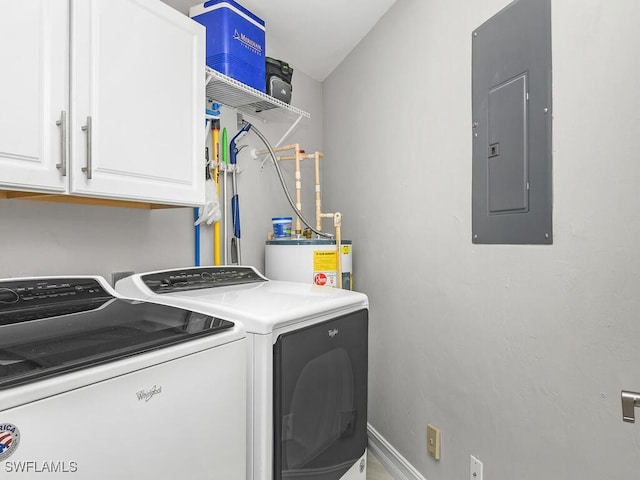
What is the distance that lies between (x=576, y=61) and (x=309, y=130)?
6.34 feet

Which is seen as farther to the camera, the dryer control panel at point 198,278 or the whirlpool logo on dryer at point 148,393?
the dryer control panel at point 198,278

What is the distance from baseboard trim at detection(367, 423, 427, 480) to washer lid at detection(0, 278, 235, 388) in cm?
153

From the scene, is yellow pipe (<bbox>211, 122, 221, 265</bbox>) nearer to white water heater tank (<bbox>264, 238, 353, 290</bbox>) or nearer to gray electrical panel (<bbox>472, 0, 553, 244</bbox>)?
white water heater tank (<bbox>264, 238, 353, 290</bbox>)

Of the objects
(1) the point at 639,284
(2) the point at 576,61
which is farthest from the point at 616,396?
(2) the point at 576,61

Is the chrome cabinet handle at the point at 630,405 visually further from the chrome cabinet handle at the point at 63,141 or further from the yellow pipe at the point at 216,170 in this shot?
the yellow pipe at the point at 216,170

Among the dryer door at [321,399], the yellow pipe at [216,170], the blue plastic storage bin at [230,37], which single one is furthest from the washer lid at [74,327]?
the blue plastic storage bin at [230,37]

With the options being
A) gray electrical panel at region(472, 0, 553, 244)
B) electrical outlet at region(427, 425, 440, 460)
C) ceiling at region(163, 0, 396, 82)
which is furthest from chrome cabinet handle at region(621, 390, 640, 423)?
ceiling at region(163, 0, 396, 82)

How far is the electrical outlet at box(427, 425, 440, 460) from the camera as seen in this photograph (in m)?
1.85

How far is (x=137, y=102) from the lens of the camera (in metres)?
1.38

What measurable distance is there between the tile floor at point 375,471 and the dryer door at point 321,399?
1.88ft

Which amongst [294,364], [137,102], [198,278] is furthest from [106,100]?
[294,364]

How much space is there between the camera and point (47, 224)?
1505 mm

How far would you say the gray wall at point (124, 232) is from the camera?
1442mm

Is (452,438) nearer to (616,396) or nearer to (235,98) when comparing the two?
(616,396)
